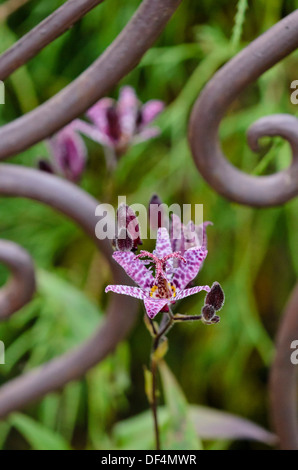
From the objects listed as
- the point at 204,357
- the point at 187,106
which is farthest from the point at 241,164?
the point at 204,357

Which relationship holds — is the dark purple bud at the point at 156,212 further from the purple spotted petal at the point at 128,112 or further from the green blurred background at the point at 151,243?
the green blurred background at the point at 151,243

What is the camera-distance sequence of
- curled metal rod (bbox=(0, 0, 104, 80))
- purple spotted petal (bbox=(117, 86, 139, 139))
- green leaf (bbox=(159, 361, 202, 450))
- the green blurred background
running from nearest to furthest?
curled metal rod (bbox=(0, 0, 104, 80))
green leaf (bbox=(159, 361, 202, 450))
purple spotted petal (bbox=(117, 86, 139, 139))
the green blurred background

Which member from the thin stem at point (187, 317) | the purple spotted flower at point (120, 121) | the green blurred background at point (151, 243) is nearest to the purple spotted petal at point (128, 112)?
the purple spotted flower at point (120, 121)

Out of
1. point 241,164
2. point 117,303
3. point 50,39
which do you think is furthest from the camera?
point 241,164

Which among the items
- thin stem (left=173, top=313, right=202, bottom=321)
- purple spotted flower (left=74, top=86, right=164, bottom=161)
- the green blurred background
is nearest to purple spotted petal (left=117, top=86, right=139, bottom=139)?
purple spotted flower (left=74, top=86, right=164, bottom=161)

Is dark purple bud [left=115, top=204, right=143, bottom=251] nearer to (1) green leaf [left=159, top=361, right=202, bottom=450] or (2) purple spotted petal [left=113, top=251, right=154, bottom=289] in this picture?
(2) purple spotted petal [left=113, top=251, right=154, bottom=289]
